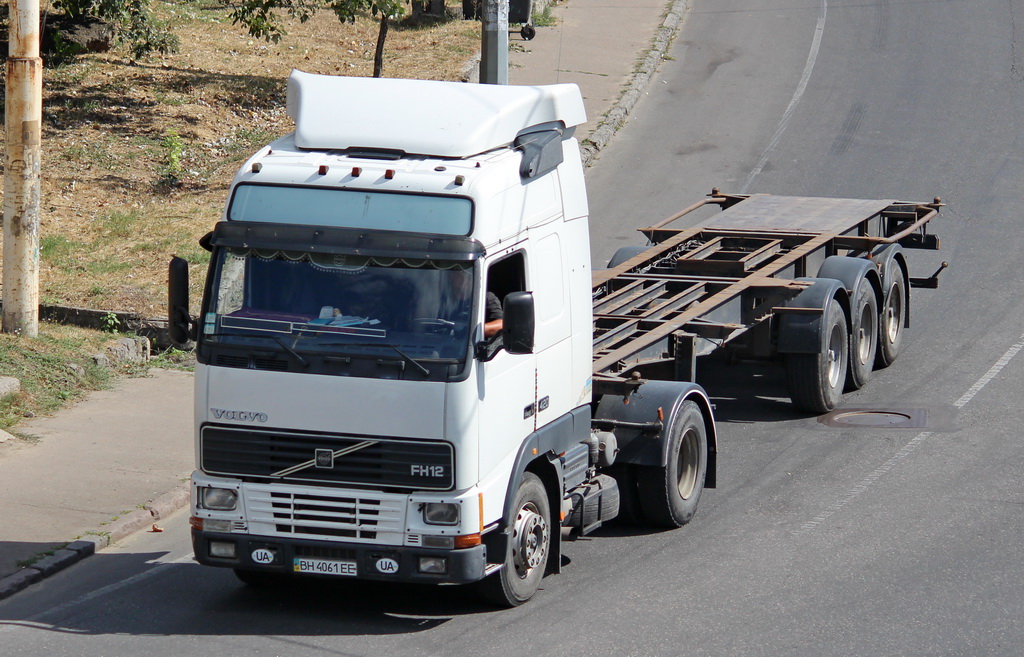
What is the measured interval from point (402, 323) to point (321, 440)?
2.76 feet

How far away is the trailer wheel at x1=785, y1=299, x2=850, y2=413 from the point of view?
42.2ft

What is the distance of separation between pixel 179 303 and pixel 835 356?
7.50 metres

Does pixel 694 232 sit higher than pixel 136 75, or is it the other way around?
pixel 136 75

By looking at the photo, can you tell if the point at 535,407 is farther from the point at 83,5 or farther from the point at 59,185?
the point at 83,5

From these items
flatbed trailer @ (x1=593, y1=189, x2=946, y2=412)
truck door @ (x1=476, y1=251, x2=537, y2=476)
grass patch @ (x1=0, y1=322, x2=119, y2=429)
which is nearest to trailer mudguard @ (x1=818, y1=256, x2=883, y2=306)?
flatbed trailer @ (x1=593, y1=189, x2=946, y2=412)

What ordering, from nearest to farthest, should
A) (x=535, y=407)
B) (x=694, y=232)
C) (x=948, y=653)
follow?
(x=948, y=653) → (x=535, y=407) → (x=694, y=232)

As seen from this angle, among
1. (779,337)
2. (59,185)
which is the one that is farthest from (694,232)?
(59,185)

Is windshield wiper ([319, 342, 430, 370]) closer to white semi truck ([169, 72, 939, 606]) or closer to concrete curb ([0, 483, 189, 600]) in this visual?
white semi truck ([169, 72, 939, 606])

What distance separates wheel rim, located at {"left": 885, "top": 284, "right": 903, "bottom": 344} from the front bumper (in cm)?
845

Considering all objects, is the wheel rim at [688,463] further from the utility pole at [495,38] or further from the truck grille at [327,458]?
the utility pole at [495,38]

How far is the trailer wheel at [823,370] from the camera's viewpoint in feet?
42.2

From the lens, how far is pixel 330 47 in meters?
27.5

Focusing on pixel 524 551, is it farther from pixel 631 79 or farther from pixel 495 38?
pixel 631 79

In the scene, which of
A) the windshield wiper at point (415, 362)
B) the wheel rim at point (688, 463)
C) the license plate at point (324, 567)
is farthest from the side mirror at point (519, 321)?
the wheel rim at point (688, 463)
